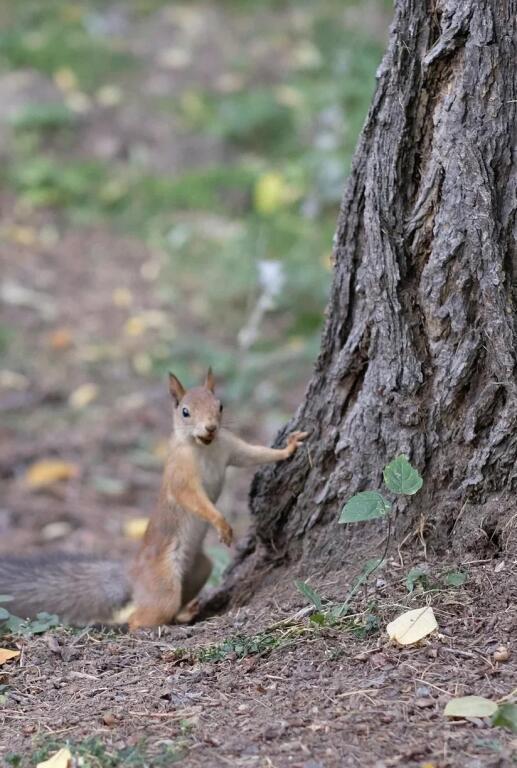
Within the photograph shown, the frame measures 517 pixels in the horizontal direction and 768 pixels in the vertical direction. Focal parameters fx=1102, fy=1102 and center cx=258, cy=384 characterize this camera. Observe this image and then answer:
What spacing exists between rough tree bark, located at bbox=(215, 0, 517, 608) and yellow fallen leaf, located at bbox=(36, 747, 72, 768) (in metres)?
1.16

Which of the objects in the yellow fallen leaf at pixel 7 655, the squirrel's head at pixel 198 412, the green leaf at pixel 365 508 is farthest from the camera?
the squirrel's head at pixel 198 412

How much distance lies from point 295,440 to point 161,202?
5038 mm

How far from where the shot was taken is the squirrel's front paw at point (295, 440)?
11.6ft

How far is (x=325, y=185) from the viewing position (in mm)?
8039

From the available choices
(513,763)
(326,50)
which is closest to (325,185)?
(326,50)

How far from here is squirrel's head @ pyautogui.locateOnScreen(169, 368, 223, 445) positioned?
370 centimetres

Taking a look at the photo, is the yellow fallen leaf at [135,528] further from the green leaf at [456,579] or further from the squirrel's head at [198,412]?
the green leaf at [456,579]

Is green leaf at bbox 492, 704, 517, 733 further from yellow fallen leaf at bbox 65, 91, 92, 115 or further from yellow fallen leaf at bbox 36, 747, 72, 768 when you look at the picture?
yellow fallen leaf at bbox 65, 91, 92, 115

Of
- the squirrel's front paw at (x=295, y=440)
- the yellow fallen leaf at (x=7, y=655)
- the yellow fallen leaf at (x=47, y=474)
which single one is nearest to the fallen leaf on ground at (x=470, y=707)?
the squirrel's front paw at (x=295, y=440)

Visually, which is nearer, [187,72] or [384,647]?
[384,647]

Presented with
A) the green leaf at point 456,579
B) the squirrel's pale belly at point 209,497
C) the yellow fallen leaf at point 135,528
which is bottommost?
the green leaf at point 456,579

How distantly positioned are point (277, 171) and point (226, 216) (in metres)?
0.62

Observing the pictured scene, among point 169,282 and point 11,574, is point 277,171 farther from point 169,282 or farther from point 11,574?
point 11,574

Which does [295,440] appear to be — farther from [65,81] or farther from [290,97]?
[65,81]
